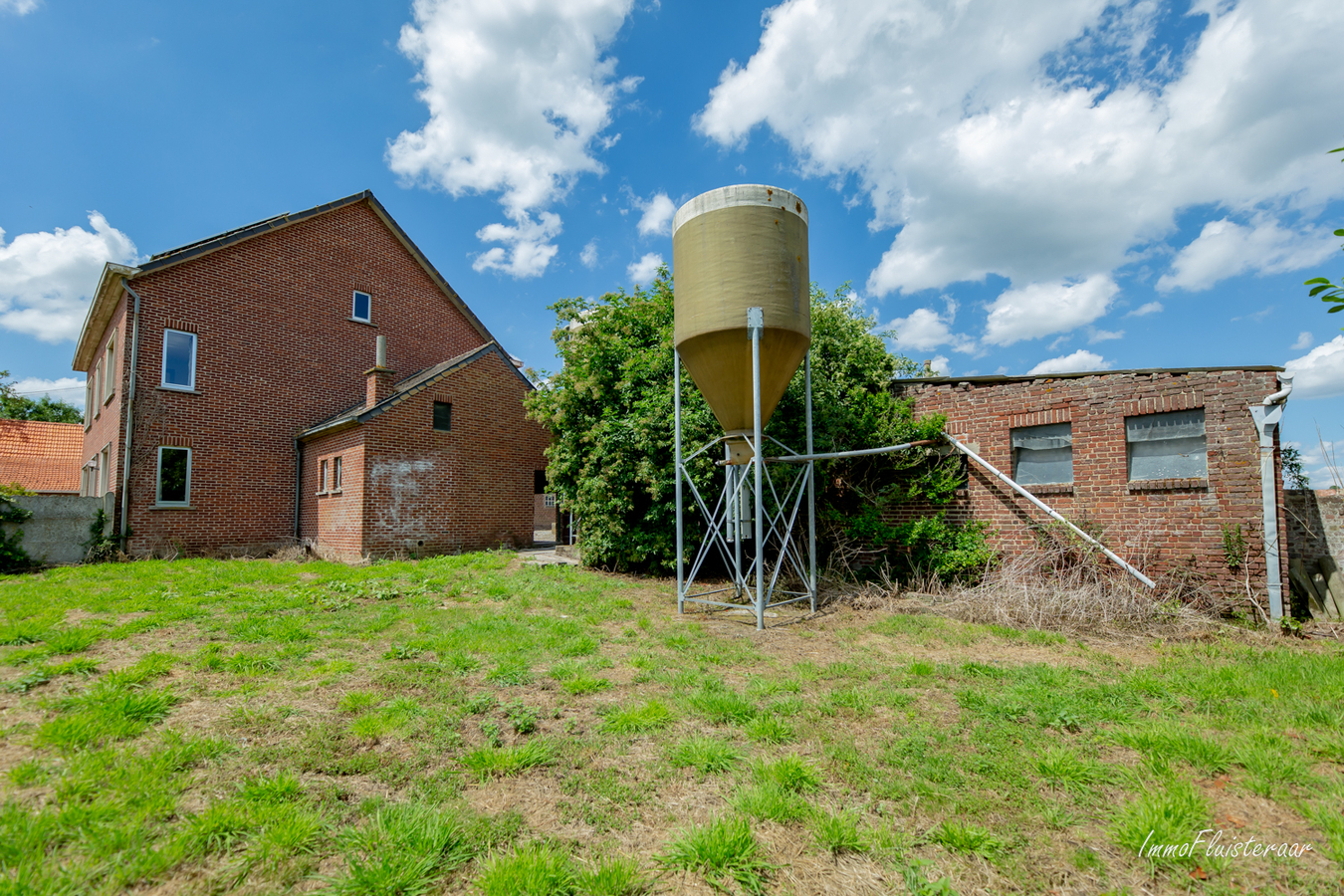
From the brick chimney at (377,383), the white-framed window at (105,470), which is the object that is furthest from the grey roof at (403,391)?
the white-framed window at (105,470)

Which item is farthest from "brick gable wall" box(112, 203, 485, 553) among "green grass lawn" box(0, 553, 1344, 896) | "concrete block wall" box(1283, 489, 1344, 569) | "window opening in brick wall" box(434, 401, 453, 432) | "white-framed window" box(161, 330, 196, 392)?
"concrete block wall" box(1283, 489, 1344, 569)

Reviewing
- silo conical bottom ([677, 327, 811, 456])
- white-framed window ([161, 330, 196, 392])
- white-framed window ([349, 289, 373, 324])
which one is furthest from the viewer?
white-framed window ([349, 289, 373, 324])

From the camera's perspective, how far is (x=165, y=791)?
10.1 ft

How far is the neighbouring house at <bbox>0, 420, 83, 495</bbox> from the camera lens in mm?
22203

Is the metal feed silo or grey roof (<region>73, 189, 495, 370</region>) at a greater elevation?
grey roof (<region>73, 189, 495, 370</region>)

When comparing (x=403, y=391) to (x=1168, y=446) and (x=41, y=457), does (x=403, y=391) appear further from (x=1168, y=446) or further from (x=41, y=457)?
(x=41, y=457)

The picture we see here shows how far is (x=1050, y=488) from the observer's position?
845 centimetres

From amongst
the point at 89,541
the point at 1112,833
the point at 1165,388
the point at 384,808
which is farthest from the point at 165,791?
the point at 89,541

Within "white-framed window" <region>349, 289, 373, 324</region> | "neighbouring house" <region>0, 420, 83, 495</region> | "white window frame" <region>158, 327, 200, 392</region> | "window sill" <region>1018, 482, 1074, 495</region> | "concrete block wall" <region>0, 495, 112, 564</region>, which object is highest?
"white-framed window" <region>349, 289, 373, 324</region>

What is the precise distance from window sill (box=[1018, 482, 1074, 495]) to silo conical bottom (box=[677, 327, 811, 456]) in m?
3.87

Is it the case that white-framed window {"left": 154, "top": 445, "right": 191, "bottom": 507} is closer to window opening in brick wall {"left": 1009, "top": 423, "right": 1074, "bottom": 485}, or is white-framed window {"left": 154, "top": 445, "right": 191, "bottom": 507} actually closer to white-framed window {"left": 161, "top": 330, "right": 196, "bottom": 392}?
white-framed window {"left": 161, "top": 330, "right": 196, "bottom": 392}

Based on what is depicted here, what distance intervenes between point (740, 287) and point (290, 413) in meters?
12.9

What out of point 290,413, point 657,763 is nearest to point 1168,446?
point 657,763

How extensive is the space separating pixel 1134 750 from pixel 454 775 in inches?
160
